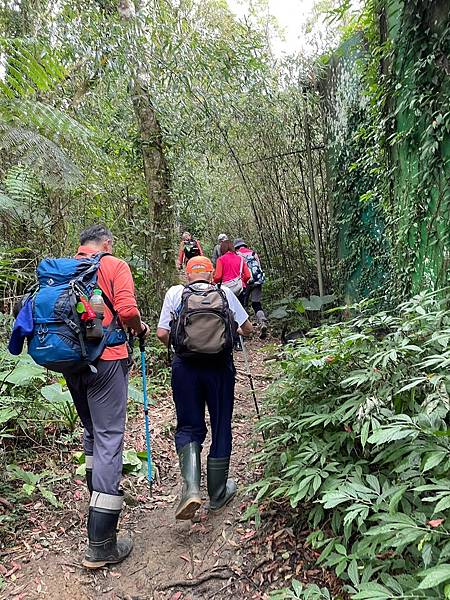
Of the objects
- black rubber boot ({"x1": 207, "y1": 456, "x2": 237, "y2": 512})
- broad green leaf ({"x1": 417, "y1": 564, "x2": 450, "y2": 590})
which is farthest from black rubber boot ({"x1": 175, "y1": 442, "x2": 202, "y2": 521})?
broad green leaf ({"x1": 417, "y1": 564, "x2": 450, "y2": 590})

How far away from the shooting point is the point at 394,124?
178 inches

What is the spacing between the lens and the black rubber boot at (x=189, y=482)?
301 centimetres

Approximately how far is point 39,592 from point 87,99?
8.09 metres

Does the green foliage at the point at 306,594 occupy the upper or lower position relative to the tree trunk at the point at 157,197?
lower

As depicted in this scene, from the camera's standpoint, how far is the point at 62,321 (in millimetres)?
2734

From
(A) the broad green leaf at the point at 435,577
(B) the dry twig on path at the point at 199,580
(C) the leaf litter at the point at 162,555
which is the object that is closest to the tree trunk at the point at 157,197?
(C) the leaf litter at the point at 162,555

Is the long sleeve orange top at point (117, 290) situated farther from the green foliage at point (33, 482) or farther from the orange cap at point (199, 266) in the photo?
the green foliage at point (33, 482)

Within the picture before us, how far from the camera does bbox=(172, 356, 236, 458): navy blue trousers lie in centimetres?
325

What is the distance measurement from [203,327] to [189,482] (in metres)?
1.02

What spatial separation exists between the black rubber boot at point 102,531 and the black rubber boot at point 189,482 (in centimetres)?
41

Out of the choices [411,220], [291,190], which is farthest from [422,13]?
[291,190]

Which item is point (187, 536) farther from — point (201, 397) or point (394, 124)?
point (394, 124)

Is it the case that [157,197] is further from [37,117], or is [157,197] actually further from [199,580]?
[199,580]

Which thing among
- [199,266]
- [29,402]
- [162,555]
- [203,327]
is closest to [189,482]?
[162,555]
